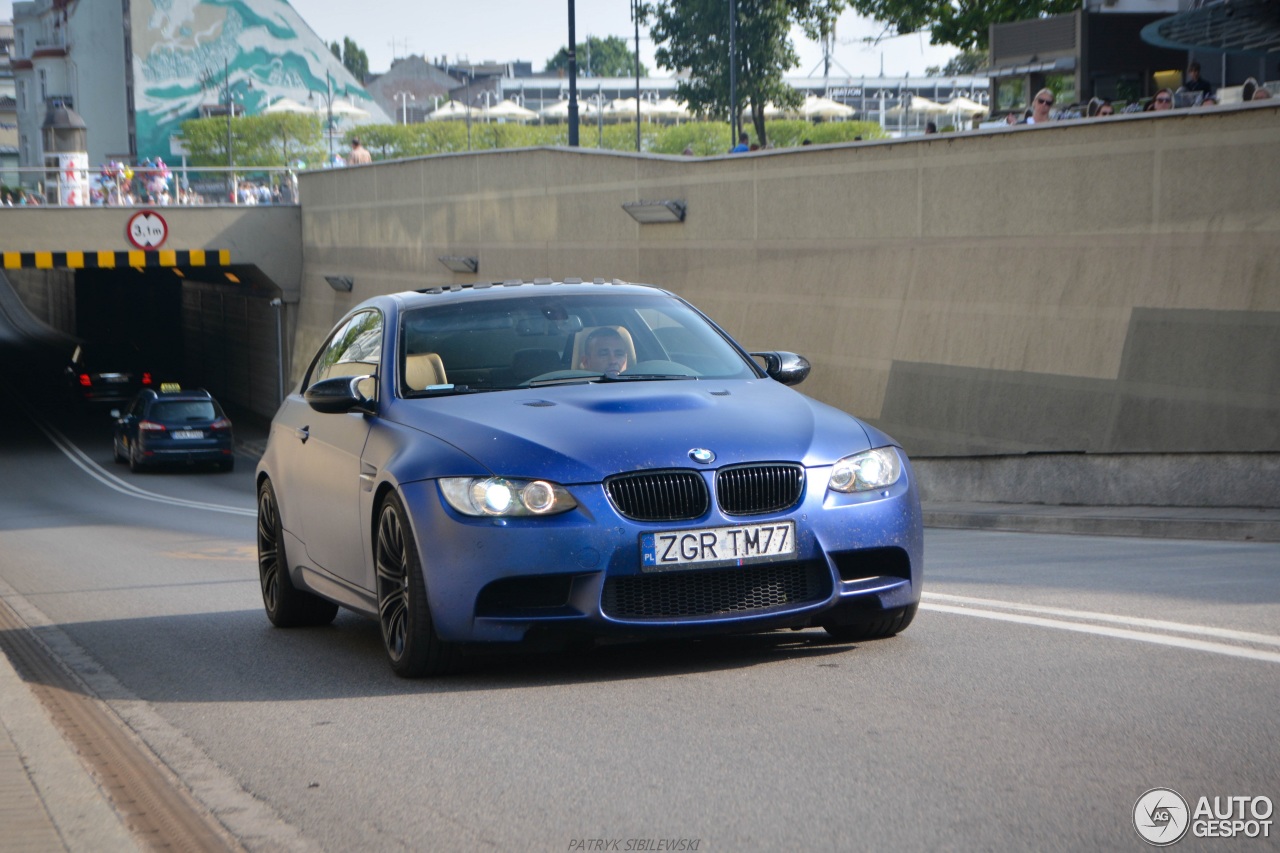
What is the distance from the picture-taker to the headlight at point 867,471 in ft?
21.4

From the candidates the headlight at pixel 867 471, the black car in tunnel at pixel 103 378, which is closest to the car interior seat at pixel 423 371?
the headlight at pixel 867 471

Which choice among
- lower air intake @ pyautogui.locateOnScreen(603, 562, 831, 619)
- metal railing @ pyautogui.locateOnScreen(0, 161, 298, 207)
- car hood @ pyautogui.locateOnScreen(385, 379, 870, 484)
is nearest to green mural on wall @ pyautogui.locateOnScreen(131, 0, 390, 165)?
metal railing @ pyautogui.locateOnScreen(0, 161, 298, 207)

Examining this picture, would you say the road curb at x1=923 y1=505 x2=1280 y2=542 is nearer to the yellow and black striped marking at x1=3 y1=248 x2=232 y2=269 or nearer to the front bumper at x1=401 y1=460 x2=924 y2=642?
the front bumper at x1=401 y1=460 x2=924 y2=642

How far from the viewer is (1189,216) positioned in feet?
53.8

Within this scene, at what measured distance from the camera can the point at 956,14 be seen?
140 ft

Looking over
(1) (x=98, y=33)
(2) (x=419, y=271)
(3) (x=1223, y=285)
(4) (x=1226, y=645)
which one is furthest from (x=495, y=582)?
(1) (x=98, y=33)

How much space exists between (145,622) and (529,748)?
550cm

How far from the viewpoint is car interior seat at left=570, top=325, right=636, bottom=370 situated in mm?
7633

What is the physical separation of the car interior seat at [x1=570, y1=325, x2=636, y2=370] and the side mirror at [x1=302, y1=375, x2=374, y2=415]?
3.00 ft

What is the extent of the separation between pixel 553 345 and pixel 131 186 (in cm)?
4140

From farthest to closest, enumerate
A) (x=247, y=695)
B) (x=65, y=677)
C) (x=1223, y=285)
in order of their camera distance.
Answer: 1. (x=1223, y=285)
2. (x=65, y=677)
3. (x=247, y=695)

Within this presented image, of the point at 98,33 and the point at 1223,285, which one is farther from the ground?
the point at 98,33

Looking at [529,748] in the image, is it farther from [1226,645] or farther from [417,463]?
[1226,645]

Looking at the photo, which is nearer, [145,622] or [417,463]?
[417,463]
